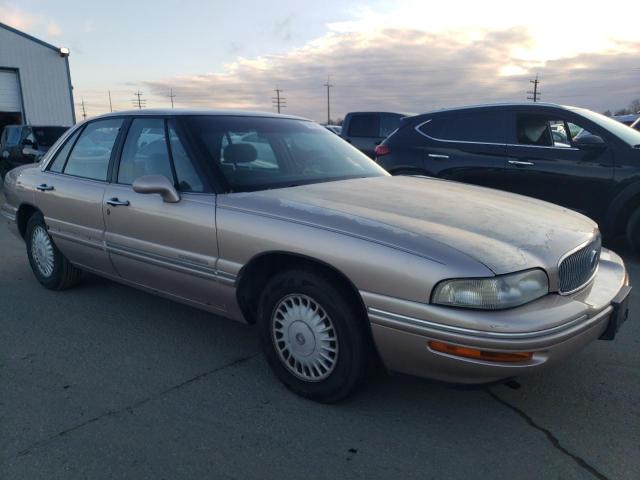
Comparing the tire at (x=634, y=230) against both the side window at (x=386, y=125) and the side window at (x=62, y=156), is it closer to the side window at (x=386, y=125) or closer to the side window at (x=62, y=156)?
the side window at (x=62, y=156)

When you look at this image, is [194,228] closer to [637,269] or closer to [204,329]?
[204,329]

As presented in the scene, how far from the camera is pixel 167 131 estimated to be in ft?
11.9

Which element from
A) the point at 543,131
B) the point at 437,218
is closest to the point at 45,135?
the point at 543,131

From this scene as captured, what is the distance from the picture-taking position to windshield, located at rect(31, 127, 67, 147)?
14508mm

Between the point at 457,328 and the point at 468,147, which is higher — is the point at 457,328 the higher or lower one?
the lower one

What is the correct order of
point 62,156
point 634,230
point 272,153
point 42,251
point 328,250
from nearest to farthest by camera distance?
point 328,250, point 272,153, point 62,156, point 42,251, point 634,230

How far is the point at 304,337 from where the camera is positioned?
113 inches

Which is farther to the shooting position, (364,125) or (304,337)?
(364,125)

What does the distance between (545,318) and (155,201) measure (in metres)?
2.39

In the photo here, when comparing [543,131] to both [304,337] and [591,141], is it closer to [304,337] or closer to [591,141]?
[591,141]

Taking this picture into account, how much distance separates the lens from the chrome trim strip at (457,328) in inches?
90.9

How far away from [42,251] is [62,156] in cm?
90

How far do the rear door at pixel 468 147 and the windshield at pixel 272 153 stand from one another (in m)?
2.74

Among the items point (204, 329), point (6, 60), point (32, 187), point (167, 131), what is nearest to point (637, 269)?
point (204, 329)
